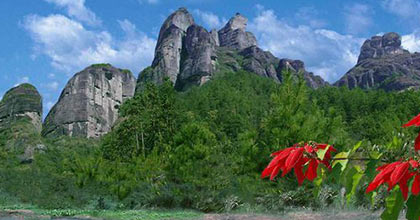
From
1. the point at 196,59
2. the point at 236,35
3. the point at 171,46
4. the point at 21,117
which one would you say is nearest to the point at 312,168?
the point at 21,117

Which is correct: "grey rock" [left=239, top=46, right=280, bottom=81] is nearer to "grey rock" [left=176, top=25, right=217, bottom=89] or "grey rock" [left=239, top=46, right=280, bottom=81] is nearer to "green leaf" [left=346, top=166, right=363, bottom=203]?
"grey rock" [left=176, top=25, right=217, bottom=89]

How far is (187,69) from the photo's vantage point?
75.5 metres

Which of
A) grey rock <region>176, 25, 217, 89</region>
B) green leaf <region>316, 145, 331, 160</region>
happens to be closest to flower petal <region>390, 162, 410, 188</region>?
green leaf <region>316, 145, 331, 160</region>

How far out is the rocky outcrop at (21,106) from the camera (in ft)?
207

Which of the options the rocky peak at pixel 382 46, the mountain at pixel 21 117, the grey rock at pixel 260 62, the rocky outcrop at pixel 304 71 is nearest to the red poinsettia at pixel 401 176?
the mountain at pixel 21 117

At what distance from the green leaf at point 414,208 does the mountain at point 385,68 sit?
8693 centimetres

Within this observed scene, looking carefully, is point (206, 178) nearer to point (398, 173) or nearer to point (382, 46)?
point (398, 173)

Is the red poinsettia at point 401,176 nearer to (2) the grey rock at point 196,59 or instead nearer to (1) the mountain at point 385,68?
(2) the grey rock at point 196,59

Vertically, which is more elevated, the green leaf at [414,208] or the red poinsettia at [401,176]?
the red poinsettia at [401,176]

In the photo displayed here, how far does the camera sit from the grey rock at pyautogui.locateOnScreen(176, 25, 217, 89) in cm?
7325

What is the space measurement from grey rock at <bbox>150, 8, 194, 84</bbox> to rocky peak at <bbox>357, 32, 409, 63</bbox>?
62.3 meters

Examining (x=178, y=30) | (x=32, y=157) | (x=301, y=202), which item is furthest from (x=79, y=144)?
(x=301, y=202)

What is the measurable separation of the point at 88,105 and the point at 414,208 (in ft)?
204

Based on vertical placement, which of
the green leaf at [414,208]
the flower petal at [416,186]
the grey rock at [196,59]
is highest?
the grey rock at [196,59]
